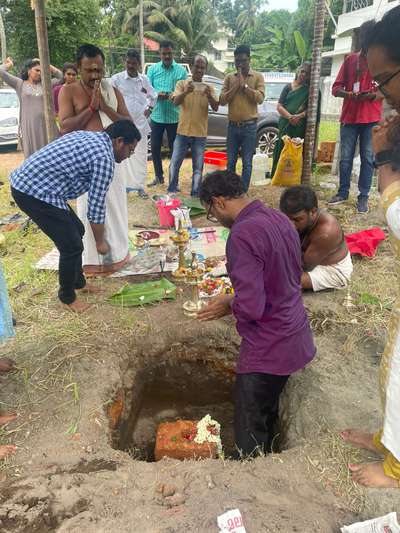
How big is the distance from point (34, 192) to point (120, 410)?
5.31 ft

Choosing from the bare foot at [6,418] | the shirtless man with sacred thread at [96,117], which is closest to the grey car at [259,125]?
the shirtless man with sacred thread at [96,117]

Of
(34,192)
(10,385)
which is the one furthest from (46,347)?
(34,192)

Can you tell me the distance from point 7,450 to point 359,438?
71.3 inches

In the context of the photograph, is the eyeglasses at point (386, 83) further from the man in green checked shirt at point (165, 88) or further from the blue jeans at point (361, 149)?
the man in green checked shirt at point (165, 88)

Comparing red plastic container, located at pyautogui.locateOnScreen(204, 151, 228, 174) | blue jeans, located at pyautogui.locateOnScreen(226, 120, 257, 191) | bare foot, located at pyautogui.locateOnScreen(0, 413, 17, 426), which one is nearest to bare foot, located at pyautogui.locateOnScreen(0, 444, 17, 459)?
bare foot, located at pyautogui.locateOnScreen(0, 413, 17, 426)

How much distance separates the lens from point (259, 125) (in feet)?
29.5

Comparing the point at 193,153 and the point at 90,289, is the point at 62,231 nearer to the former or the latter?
the point at 90,289

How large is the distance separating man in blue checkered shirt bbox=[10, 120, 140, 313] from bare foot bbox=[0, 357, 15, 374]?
2.67 ft

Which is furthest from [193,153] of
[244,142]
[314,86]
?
[314,86]

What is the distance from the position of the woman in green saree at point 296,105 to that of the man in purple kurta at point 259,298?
16.1 feet

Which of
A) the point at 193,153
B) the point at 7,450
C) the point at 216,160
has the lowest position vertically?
the point at 7,450

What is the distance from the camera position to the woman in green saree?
6.33m

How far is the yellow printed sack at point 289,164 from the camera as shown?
21.5 ft

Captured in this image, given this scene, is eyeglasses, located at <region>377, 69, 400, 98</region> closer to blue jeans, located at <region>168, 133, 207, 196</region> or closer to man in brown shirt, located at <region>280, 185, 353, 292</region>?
man in brown shirt, located at <region>280, 185, 353, 292</region>
